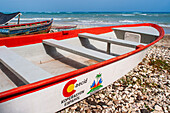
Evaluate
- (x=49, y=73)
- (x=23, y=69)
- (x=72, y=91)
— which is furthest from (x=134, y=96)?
(x=23, y=69)

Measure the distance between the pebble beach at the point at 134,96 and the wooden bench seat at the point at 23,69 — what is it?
104 centimetres

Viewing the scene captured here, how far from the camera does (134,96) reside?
3.49 metres

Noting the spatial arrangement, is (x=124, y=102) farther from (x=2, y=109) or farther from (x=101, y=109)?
(x=2, y=109)

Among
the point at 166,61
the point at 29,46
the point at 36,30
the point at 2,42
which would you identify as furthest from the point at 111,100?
the point at 36,30

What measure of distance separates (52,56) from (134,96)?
2.59 meters

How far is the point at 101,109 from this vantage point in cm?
304

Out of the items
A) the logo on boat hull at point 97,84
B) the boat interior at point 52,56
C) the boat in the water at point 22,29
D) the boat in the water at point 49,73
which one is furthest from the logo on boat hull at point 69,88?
the boat in the water at point 22,29

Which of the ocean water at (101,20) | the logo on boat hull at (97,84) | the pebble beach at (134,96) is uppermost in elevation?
the ocean water at (101,20)

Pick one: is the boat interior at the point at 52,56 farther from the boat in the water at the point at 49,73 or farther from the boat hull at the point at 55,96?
the boat hull at the point at 55,96

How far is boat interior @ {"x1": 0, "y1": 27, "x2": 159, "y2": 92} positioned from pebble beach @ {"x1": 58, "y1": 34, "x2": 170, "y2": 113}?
881 mm

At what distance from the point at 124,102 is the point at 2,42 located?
3.28 meters

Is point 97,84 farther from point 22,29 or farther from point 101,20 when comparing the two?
point 101,20

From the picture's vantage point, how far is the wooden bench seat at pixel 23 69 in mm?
2213

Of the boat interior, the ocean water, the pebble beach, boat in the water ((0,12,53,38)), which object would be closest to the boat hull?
the boat interior
